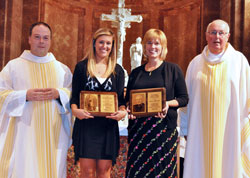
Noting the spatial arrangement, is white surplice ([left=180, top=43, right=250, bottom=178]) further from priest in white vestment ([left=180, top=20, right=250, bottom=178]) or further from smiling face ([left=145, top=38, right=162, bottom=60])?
smiling face ([left=145, top=38, right=162, bottom=60])

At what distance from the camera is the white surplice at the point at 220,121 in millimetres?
3744

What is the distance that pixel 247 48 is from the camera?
6.78m

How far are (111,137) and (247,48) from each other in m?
4.16

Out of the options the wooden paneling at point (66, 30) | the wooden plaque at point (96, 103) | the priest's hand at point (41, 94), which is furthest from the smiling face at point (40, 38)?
the wooden paneling at point (66, 30)

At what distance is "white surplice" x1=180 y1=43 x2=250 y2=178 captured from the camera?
3744mm

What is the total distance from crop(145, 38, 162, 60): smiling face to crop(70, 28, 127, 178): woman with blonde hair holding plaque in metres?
0.34

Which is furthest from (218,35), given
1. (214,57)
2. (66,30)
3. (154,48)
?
(66,30)

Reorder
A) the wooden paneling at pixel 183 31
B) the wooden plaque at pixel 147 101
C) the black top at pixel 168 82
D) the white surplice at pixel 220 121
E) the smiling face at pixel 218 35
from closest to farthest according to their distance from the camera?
the wooden plaque at pixel 147 101, the black top at pixel 168 82, the white surplice at pixel 220 121, the smiling face at pixel 218 35, the wooden paneling at pixel 183 31

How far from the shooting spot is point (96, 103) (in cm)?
343

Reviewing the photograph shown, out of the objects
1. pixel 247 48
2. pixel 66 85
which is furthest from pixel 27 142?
pixel 247 48

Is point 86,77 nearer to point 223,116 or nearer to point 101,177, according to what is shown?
point 101,177

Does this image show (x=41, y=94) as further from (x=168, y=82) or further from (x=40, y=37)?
(x=168, y=82)

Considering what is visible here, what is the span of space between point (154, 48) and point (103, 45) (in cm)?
48

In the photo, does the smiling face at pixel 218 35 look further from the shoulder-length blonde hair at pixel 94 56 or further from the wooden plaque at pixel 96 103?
the wooden plaque at pixel 96 103
